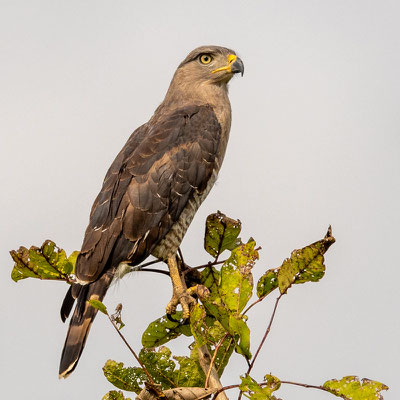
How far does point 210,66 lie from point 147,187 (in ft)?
5.89

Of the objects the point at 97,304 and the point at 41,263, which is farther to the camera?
the point at 41,263

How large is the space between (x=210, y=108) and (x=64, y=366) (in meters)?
2.70

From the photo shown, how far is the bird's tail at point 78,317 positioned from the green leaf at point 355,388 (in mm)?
1869

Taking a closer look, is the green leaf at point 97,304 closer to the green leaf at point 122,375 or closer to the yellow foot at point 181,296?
the green leaf at point 122,375

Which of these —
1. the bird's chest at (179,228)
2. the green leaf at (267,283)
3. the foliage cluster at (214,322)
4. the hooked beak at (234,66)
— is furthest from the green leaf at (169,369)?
the hooked beak at (234,66)

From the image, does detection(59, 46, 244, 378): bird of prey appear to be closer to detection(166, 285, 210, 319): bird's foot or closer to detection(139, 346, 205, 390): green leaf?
detection(166, 285, 210, 319): bird's foot

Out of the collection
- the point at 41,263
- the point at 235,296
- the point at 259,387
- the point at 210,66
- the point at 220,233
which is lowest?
the point at 259,387

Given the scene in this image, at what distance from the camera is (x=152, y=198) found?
5.51m

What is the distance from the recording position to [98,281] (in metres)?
5.00

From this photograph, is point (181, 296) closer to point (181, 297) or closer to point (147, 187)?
point (181, 297)

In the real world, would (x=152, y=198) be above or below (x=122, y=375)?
above

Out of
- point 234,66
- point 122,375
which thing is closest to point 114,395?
point 122,375

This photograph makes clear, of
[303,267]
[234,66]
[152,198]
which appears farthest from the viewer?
[234,66]

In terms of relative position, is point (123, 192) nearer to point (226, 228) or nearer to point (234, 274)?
point (226, 228)
